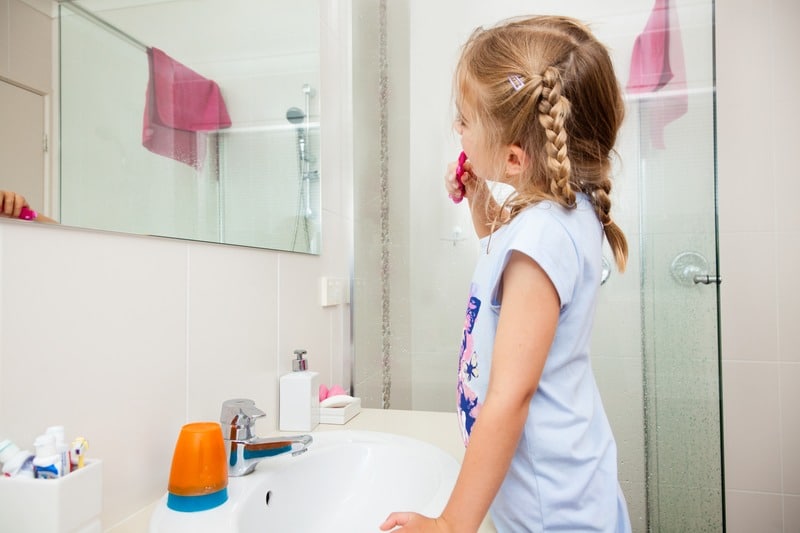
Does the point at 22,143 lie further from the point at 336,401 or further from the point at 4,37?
the point at 336,401

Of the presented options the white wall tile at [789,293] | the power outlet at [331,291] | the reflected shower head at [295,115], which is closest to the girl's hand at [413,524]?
the power outlet at [331,291]

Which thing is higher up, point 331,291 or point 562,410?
point 331,291

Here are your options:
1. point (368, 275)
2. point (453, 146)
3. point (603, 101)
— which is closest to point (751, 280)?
point (453, 146)

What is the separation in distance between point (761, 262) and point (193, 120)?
5.77ft

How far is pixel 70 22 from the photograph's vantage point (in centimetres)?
62

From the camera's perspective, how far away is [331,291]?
1.39m

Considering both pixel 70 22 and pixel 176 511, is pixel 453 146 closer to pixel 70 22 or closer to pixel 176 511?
pixel 70 22

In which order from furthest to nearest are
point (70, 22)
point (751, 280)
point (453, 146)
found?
point (751, 280) < point (453, 146) < point (70, 22)

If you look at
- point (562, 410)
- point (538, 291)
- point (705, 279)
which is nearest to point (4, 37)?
point (538, 291)

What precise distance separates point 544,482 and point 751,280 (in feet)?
4.84

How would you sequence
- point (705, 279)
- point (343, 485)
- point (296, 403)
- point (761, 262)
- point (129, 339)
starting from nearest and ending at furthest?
point (129, 339) < point (343, 485) < point (296, 403) < point (705, 279) < point (761, 262)

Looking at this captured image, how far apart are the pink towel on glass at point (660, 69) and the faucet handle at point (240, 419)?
1.17 meters

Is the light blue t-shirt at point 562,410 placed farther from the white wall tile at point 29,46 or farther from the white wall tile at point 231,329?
the white wall tile at point 29,46

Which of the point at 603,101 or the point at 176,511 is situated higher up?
the point at 603,101
